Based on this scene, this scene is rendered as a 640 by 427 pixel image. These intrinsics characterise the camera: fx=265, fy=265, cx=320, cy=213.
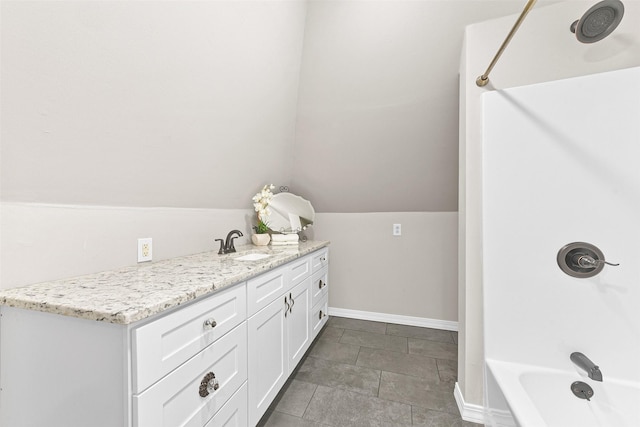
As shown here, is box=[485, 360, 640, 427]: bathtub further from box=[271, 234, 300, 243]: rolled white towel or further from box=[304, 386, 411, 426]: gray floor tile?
box=[271, 234, 300, 243]: rolled white towel

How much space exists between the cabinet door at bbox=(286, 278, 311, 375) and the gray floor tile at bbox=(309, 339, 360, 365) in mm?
199

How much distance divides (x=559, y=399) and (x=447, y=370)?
0.81 m

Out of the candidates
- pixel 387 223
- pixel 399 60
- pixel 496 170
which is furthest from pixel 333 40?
pixel 387 223

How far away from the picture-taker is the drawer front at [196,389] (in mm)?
722

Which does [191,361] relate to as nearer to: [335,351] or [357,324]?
[335,351]

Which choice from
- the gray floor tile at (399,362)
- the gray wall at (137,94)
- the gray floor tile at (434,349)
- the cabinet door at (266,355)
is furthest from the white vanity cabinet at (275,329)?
the gray floor tile at (434,349)

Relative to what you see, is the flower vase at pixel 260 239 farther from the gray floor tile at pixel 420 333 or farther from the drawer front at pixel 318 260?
the gray floor tile at pixel 420 333

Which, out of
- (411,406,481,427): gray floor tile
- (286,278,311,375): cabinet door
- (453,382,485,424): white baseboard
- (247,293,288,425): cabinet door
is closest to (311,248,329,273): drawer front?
(286,278,311,375): cabinet door

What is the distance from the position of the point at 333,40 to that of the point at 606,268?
6.62 ft

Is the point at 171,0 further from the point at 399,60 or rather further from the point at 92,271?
the point at 399,60

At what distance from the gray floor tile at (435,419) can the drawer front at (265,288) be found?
991mm

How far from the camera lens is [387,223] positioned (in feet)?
8.94

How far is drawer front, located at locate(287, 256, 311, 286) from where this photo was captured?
1.67 metres

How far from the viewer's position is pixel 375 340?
2303 millimetres
